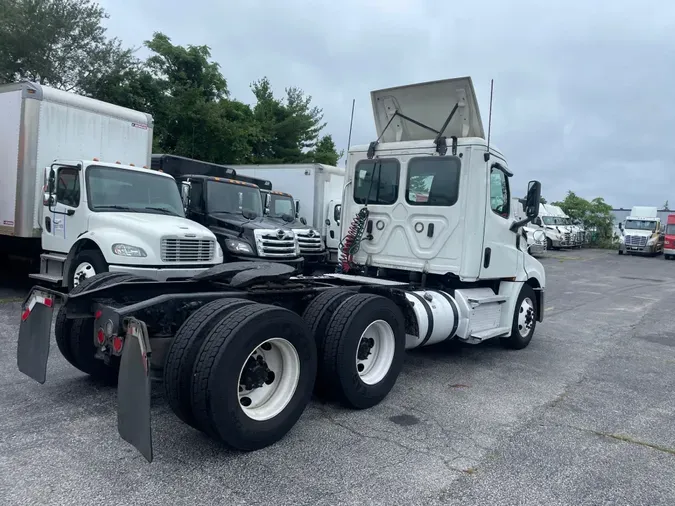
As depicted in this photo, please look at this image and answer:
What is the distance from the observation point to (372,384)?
5.16 m

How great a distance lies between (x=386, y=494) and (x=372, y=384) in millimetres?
1665

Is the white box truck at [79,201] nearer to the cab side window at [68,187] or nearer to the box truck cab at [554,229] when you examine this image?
the cab side window at [68,187]

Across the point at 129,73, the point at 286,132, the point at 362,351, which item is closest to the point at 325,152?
the point at 286,132

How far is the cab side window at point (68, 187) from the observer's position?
9.00m

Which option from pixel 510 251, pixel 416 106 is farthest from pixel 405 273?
pixel 416 106

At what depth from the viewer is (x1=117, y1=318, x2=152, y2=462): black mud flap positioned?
11.2 feet

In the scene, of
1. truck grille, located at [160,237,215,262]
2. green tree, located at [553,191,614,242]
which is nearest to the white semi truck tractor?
truck grille, located at [160,237,215,262]

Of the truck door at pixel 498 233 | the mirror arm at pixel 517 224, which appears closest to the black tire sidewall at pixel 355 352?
the truck door at pixel 498 233

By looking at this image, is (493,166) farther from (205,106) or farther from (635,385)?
(205,106)

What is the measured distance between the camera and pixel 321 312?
4.97 meters

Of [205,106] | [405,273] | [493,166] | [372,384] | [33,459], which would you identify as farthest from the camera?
[205,106]

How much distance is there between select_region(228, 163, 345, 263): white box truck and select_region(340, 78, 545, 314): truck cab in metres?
8.02

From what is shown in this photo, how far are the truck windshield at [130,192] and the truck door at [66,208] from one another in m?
0.21

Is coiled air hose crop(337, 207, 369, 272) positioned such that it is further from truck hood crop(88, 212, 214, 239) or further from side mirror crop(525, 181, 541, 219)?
truck hood crop(88, 212, 214, 239)
